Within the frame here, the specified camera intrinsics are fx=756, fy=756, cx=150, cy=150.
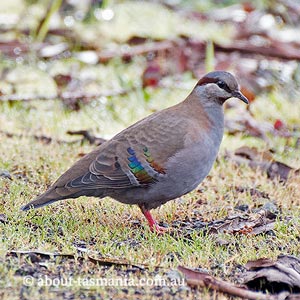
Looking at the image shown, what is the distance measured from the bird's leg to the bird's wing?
0.23 meters

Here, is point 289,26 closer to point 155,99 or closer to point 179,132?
point 155,99

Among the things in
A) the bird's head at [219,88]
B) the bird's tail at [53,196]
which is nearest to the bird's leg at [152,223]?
the bird's tail at [53,196]

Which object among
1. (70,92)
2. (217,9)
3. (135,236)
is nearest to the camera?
(135,236)

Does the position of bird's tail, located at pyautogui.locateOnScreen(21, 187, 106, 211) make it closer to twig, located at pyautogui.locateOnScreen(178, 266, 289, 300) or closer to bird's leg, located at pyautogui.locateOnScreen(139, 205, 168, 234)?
bird's leg, located at pyautogui.locateOnScreen(139, 205, 168, 234)

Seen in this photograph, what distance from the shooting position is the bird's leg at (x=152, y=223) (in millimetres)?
4777

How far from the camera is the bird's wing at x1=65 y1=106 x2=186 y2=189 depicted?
4.77 metres

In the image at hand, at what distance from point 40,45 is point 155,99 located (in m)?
1.76

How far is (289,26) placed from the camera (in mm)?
10258

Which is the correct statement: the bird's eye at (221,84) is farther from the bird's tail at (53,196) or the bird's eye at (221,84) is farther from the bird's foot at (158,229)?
the bird's tail at (53,196)

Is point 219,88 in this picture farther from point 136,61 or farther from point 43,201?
point 136,61

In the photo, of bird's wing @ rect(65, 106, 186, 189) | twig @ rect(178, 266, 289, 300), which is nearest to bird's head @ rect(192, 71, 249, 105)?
bird's wing @ rect(65, 106, 186, 189)

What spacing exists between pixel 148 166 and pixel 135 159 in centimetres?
10

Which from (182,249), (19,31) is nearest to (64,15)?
(19,31)

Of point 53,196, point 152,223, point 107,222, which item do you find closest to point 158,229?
point 152,223
